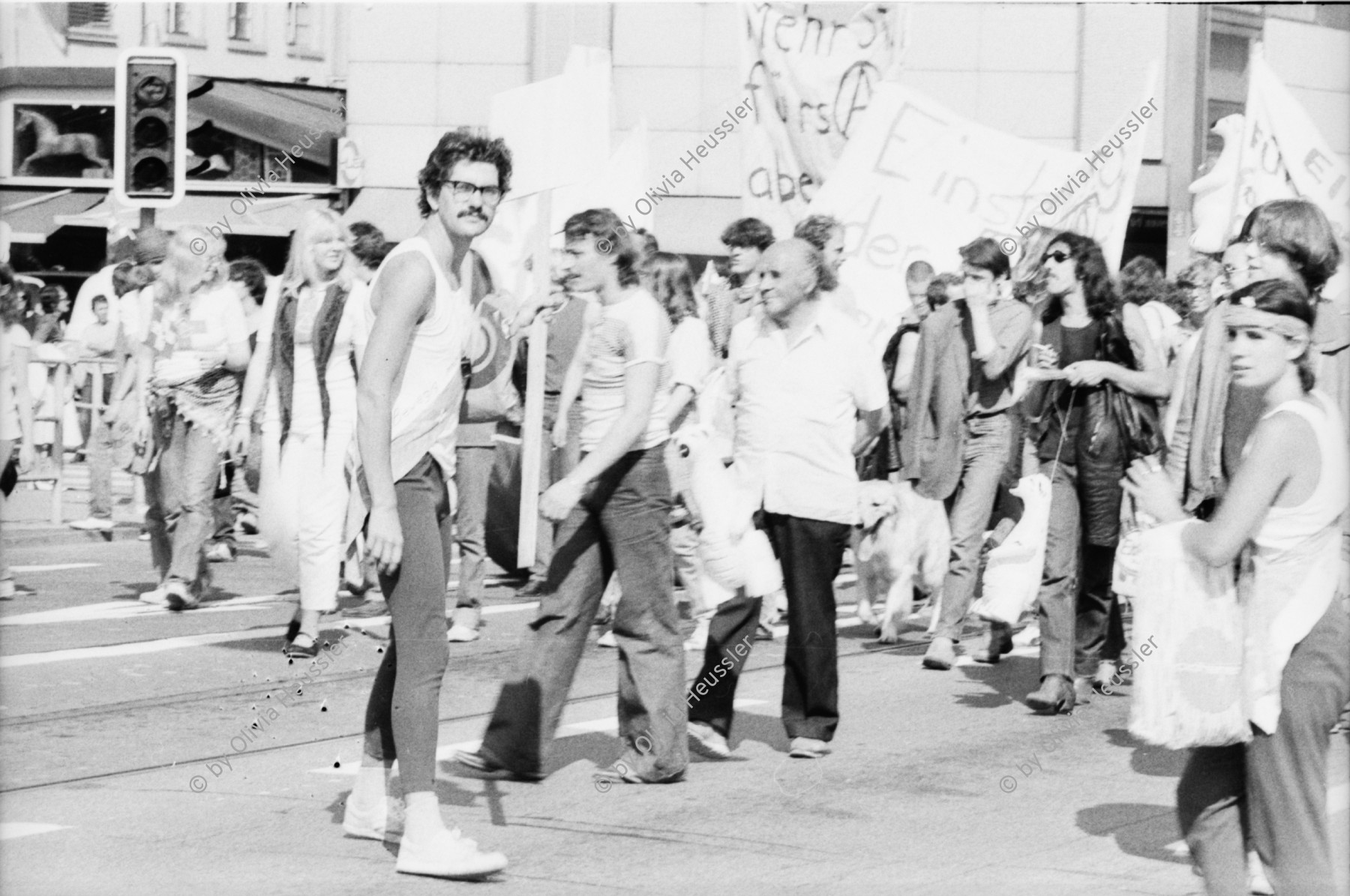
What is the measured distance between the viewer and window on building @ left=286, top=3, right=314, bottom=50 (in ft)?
138

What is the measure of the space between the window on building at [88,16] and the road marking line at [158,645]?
96.1 feet

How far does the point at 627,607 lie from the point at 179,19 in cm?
3680

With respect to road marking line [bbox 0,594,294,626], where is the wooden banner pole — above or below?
above

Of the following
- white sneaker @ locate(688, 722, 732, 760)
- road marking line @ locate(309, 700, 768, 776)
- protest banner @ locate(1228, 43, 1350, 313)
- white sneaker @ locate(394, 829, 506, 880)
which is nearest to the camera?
white sneaker @ locate(394, 829, 506, 880)

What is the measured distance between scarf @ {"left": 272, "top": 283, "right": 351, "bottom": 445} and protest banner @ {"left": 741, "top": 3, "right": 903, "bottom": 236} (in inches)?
206

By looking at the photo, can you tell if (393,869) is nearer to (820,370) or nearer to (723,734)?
(723,734)

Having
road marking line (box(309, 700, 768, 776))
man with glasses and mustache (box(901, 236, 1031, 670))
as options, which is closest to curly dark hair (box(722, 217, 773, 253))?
man with glasses and mustache (box(901, 236, 1031, 670))

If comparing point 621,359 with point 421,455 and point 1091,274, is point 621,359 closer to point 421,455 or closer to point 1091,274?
point 421,455

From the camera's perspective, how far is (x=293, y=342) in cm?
938

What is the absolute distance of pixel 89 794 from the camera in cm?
678

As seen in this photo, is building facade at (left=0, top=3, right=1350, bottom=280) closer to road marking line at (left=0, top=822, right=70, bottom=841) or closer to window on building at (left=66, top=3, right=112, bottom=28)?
window on building at (left=66, top=3, right=112, bottom=28)

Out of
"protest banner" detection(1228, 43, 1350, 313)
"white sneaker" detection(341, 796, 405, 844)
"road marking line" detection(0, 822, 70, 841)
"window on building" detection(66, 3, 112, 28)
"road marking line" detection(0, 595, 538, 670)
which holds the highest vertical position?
"window on building" detection(66, 3, 112, 28)

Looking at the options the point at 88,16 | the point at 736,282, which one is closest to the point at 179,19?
the point at 88,16

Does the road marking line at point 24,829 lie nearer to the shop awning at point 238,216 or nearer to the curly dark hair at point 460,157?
the curly dark hair at point 460,157
